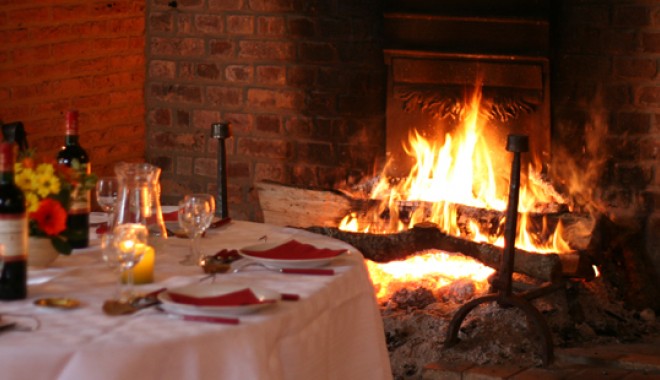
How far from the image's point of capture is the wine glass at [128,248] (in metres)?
2.06

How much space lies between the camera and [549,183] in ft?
15.4

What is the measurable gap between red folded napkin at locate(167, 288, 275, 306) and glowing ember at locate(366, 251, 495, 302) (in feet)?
7.95

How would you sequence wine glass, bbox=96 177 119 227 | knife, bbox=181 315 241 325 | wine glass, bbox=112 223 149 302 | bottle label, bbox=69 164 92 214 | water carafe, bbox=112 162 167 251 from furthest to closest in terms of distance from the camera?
1. wine glass, bbox=96 177 119 227
2. bottle label, bbox=69 164 92 214
3. water carafe, bbox=112 162 167 251
4. wine glass, bbox=112 223 149 302
5. knife, bbox=181 315 241 325

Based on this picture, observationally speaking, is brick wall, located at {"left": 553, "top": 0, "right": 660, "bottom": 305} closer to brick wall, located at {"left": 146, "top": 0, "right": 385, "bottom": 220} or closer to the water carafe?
brick wall, located at {"left": 146, "top": 0, "right": 385, "bottom": 220}

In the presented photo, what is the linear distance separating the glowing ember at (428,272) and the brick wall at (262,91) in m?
0.52

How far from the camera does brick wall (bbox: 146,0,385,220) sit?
4.96 m

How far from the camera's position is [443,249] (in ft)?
14.3

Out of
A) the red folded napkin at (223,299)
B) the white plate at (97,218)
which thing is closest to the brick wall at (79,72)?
the white plate at (97,218)

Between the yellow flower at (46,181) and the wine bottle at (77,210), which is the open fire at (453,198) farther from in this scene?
the yellow flower at (46,181)

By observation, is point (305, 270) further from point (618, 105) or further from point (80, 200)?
point (618, 105)

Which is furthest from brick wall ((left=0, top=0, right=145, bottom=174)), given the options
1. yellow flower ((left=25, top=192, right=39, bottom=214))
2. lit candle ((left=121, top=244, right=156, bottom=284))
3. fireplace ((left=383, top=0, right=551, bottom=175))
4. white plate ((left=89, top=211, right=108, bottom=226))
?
lit candle ((left=121, top=244, right=156, bottom=284))

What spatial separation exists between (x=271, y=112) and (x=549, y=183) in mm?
1358

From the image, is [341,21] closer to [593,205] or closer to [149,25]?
[149,25]

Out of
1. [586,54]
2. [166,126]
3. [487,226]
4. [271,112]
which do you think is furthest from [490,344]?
[166,126]
